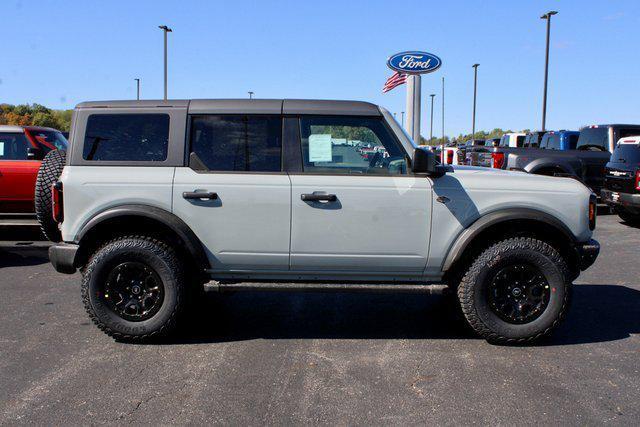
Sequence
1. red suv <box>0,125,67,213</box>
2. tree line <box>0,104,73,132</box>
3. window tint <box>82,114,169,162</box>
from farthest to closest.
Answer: tree line <box>0,104,73,132</box>
red suv <box>0,125,67,213</box>
window tint <box>82,114,169,162</box>

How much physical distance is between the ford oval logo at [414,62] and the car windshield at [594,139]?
13.7 ft

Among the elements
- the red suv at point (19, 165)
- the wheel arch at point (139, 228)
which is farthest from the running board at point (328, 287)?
the red suv at point (19, 165)

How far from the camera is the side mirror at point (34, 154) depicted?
895 cm

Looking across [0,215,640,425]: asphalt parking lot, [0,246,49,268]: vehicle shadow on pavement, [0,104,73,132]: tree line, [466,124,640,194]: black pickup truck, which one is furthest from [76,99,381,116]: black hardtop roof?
[0,104,73,132]: tree line

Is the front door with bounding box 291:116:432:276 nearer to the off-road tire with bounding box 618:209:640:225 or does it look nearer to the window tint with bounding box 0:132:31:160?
the window tint with bounding box 0:132:31:160

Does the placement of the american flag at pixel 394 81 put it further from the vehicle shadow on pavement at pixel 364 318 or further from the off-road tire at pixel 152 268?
the off-road tire at pixel 152 268

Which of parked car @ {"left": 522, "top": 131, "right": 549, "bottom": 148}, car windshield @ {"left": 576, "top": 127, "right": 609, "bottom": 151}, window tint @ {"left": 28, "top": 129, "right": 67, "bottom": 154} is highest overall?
parked car @ {"left": 522, "top": 131, "right": 549, "bottom": 148}

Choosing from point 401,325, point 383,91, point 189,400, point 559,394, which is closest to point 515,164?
point 383,91

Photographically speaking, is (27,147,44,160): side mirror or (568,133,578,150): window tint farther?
(568,133,578,150): window tint

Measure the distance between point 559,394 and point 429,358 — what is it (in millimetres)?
991

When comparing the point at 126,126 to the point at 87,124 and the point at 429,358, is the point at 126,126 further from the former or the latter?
the point at 429,358

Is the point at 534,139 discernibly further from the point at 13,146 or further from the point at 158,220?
the point at 158,220

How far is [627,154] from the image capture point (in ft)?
38.1

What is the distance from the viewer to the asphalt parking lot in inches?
137
